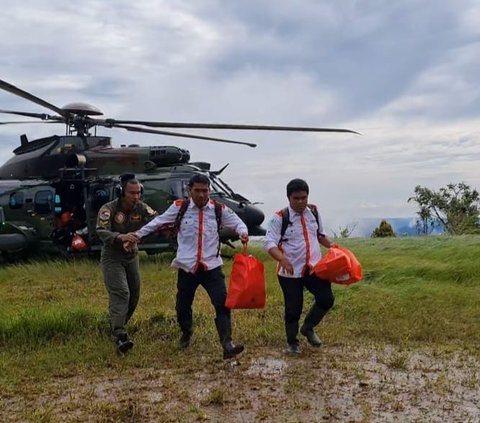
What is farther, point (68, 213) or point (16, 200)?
point (16, 200)

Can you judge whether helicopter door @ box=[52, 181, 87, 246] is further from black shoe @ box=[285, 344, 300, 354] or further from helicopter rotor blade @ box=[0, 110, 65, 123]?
black shoe @ box=[285, 344, 300, 354]

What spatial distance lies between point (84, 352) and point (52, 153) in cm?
868

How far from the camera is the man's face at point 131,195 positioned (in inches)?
239

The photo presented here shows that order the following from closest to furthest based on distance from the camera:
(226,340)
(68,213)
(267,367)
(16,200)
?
(267,367)
(226,340)
(68,213)
(16,200)

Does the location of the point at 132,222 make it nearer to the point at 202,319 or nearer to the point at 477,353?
the point at 202,319

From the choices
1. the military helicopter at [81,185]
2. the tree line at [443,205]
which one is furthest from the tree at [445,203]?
the military helicopter at [81,185]

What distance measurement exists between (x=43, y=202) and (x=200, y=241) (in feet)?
29.3

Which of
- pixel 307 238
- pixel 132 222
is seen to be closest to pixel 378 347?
pixel 307 238

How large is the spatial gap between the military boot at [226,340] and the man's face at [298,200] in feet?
3.74

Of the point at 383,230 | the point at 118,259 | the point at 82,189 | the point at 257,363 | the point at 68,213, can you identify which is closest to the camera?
the point at 257,363

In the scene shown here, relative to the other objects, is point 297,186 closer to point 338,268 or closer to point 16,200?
point 338,268

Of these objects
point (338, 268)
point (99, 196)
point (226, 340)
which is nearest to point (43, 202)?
point (99, 196)

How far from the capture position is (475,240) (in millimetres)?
12375

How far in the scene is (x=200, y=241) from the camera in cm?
579
